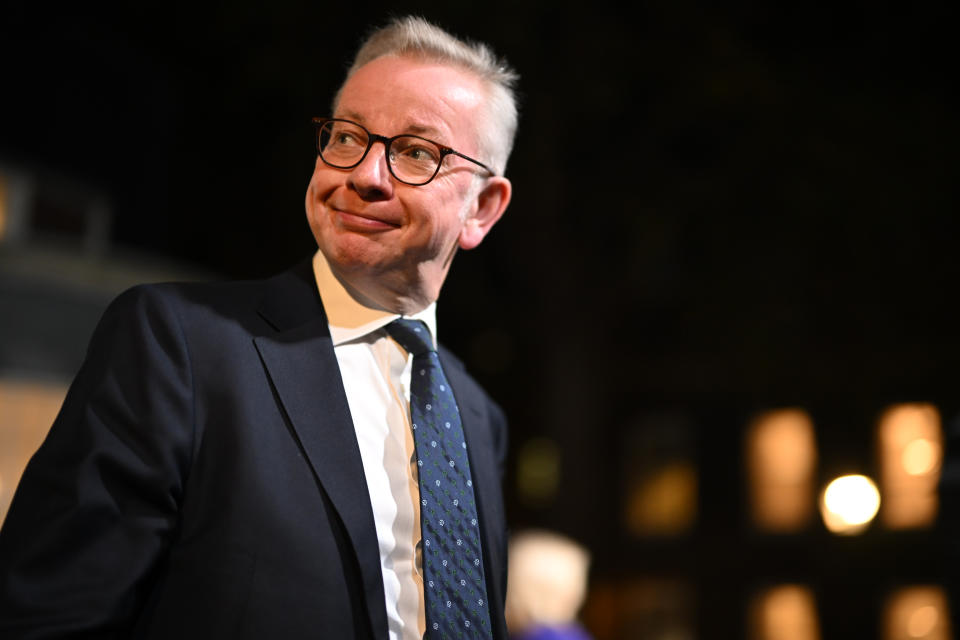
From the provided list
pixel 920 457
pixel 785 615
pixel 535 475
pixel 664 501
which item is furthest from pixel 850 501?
pixel 535 475

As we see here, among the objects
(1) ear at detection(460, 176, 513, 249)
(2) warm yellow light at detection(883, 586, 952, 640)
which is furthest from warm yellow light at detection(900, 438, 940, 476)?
(1) ear at detection(460, 176, 513, 249)

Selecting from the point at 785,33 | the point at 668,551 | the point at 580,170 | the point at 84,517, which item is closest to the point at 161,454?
the point at 84,517

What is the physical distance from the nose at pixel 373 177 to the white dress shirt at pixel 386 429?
8.5 inches

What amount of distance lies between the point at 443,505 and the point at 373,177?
2.14 feet

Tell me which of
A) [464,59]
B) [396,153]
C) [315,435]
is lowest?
[315,435]

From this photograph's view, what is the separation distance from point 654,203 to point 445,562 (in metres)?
10.2

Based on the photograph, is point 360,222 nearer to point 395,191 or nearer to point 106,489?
point 395,191

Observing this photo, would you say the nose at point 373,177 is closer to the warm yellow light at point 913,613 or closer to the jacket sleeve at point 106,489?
the jacket sleeve at point 106,489

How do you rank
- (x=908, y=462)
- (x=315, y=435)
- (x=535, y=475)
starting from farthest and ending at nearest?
(x=535, y=475), (x=908, y=462), (x=315, y=435)

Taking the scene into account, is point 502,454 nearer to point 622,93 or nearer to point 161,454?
point 161,454

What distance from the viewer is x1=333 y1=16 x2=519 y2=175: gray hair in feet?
6.75

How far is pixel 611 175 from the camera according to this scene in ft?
37.4

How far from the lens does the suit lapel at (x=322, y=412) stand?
5.65 feet

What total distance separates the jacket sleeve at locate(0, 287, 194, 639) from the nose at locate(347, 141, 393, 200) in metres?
0.43
